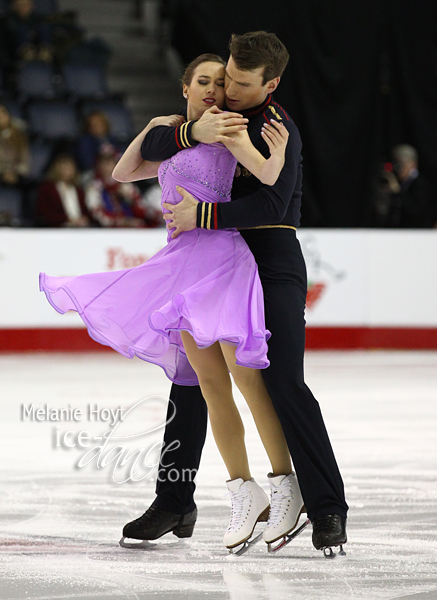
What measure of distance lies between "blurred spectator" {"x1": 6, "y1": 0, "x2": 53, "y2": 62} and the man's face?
713cm

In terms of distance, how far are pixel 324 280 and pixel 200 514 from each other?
4.67 meters

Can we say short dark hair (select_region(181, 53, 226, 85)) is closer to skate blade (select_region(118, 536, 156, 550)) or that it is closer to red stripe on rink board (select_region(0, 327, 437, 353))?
skate blade (select_region(118, 536, 156, 550))

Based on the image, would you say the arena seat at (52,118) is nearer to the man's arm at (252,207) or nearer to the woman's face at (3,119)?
the woman's face at (3,119)

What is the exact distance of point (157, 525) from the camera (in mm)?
2350

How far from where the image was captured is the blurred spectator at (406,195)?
7.76 meters

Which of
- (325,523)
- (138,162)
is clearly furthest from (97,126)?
(325,523)

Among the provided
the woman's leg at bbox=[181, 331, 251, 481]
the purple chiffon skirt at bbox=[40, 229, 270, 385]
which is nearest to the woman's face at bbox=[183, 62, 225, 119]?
the purple chiffon skirt at bbox=[40, 229, 270, 385]

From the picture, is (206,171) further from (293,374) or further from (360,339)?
(360,339)

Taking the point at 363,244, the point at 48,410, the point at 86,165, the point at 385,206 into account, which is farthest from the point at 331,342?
the point at 48,410

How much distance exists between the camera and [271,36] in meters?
2.17

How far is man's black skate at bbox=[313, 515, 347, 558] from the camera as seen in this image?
2131 mm

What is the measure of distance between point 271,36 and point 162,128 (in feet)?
1.20

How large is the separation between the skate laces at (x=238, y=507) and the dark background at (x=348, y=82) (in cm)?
686

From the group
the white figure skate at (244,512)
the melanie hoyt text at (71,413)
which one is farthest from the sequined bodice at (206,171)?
the melanie hoyt text at (71,413)
